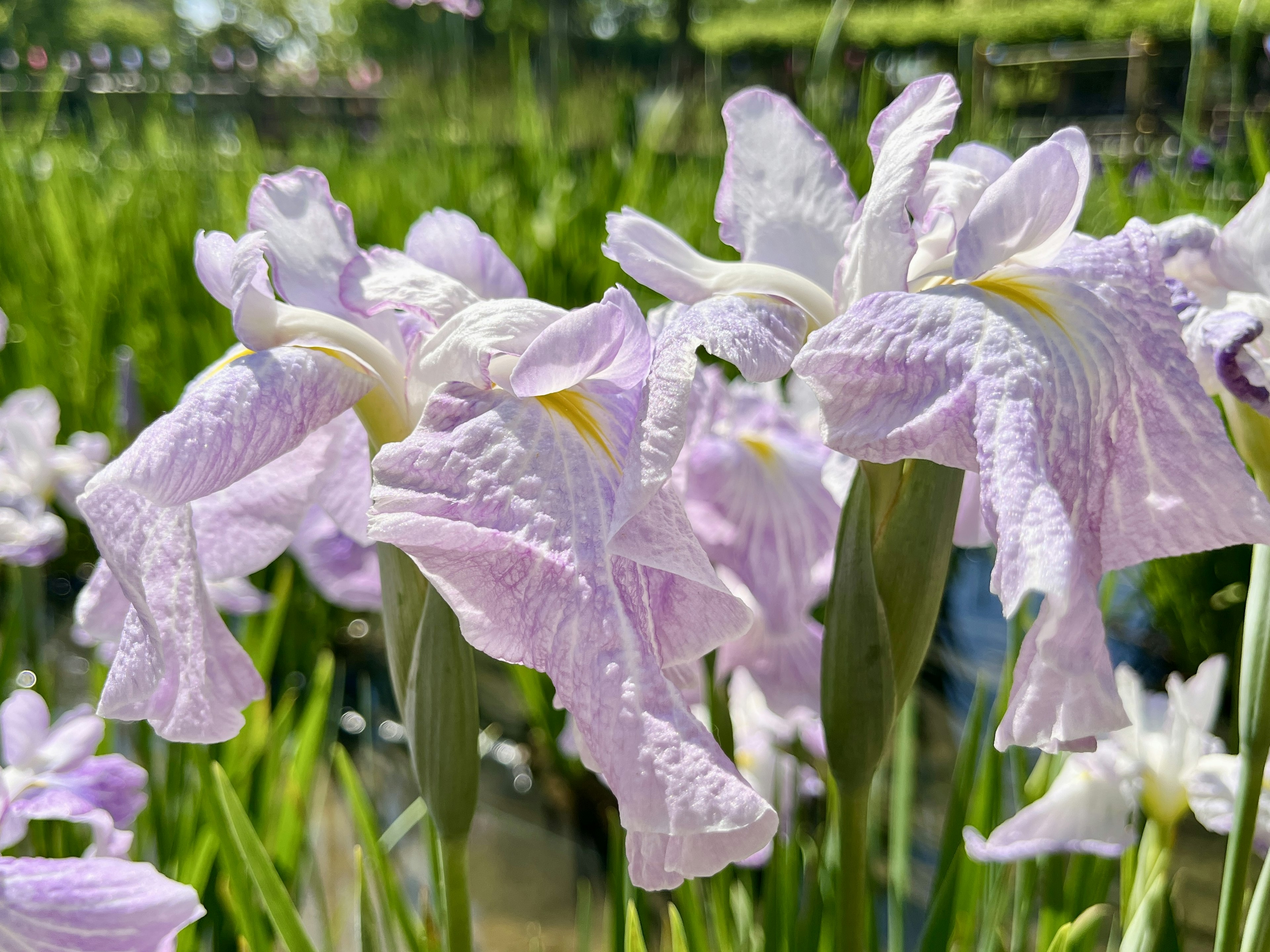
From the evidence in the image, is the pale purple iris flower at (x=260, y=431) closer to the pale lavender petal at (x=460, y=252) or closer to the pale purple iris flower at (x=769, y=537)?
the pale lavender petal at (x=460, y=252)

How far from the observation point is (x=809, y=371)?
0.48 meters

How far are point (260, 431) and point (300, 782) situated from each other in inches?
28.6

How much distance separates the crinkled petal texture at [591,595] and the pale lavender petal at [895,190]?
6.1 inches

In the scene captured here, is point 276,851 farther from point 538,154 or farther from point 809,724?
point 538,154

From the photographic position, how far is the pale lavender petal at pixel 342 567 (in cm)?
90

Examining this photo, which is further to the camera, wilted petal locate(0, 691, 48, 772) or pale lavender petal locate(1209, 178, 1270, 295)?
wilted petal locate(0, 691, 48, 772)

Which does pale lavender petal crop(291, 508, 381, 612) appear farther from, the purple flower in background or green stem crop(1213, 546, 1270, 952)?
green stem crop(1213, 546, 1270, 952)

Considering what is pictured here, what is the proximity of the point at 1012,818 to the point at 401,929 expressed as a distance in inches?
19.9

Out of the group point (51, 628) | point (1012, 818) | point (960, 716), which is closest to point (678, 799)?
point (1012, 818)

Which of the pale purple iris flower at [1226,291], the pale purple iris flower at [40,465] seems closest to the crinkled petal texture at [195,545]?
the pale purple iris flower at [1226,291]

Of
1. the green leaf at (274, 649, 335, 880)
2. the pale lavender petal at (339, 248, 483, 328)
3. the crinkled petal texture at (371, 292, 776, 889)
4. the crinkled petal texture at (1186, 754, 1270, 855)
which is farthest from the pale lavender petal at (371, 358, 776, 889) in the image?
the green leaf at (274, 649, 335, 880)

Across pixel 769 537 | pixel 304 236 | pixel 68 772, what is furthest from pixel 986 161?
pixel 68 772

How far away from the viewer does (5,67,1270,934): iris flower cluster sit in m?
0.45

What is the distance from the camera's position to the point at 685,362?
1.58 feet
